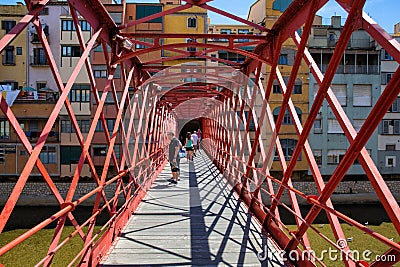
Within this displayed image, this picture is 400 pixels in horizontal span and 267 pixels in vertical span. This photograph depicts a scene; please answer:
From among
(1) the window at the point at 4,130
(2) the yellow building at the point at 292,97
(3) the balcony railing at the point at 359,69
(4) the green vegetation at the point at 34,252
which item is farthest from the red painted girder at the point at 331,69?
(1) the window at the point at 4,130

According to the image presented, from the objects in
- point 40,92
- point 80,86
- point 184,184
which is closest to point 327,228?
point 184,184

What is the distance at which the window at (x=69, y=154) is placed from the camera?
23.4 m

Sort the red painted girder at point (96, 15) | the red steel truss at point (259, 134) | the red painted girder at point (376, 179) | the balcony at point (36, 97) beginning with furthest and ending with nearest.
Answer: the balcony at point (36, 97) < the red painted girder at point (96, 15) < the red steel truss at point (259, 134) < the red painted girder at point (376, 179)

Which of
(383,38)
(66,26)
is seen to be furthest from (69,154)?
(383,38)

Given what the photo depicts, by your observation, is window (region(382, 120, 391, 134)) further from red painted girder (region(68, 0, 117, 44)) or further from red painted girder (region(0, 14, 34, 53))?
red painted girder (region(0, 14, 34, 53))

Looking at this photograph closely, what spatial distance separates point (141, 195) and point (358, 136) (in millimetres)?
5227

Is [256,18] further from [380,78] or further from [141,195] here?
[141,195]

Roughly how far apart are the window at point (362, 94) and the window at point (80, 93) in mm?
15706

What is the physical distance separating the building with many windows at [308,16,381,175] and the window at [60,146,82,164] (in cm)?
1381

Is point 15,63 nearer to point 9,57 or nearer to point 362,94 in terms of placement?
point 9,57

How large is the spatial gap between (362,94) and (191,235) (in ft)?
70.5

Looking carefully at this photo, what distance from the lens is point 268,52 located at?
19.8ft

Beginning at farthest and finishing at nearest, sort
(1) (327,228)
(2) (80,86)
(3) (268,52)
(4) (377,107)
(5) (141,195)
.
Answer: (2) (80,86)
(1) (327,228)
(5) (141,195)
(3) (268,52)
(4) (377,107)

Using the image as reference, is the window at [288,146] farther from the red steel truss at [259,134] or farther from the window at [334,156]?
the red steel truss at [259,134]
